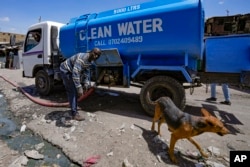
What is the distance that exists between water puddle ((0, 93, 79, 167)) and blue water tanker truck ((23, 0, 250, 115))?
229cm

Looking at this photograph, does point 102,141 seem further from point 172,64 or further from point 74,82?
point 172,64

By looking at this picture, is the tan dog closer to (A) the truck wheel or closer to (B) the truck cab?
(B) the truck cab

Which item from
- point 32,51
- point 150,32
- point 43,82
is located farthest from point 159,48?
point 32,51

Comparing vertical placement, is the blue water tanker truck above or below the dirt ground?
above

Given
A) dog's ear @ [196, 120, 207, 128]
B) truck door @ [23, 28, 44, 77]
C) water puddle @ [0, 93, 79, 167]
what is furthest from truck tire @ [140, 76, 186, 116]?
truck door @ [23, 28, 44, 77]

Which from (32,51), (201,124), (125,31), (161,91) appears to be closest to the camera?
(201,124)

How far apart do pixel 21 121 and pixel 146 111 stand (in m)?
2.97

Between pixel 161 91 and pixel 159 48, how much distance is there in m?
1.00

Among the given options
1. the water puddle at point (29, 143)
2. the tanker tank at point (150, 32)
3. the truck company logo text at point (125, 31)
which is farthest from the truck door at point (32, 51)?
the water puddle at point (29, 143)

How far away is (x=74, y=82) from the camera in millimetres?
4184

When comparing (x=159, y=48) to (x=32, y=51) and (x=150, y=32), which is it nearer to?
(x=150, y=32)

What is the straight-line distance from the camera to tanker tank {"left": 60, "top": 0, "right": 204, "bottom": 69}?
4.14 meters

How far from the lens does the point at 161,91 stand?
15.5ft

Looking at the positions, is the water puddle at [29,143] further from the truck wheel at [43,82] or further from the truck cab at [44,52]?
the truck cab at [44,52]
